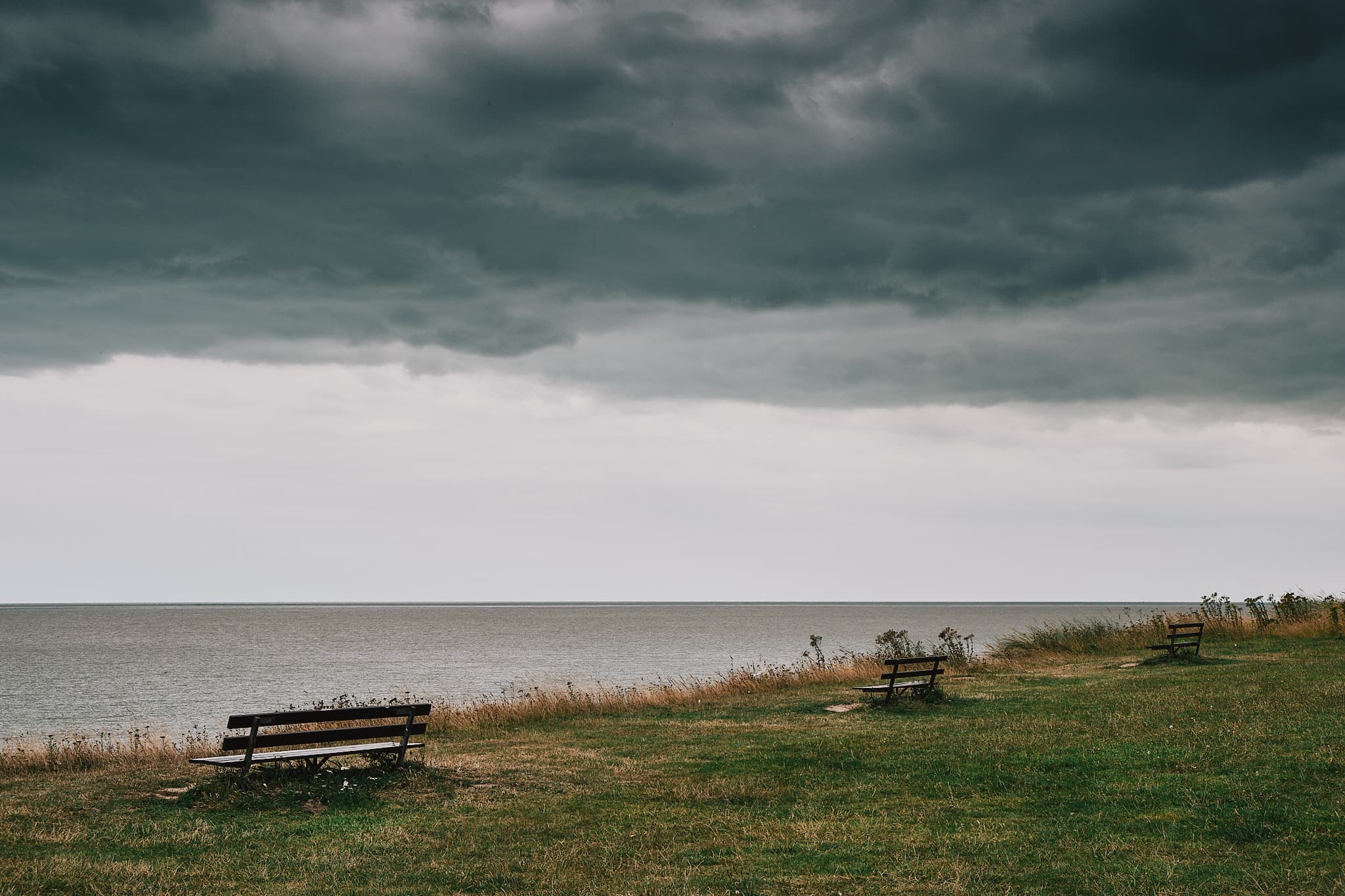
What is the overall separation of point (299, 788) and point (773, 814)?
595 cm

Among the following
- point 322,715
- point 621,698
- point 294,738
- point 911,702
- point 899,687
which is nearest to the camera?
point 294,738

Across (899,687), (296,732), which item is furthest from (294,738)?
(899,687)

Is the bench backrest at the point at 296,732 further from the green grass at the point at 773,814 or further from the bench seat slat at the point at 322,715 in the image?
the green grass at the point at 773,814

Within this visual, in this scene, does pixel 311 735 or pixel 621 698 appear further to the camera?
pixel 621 698

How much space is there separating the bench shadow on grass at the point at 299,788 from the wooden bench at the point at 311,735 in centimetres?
17

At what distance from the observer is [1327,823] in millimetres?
9688

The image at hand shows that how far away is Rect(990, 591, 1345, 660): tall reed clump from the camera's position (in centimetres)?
3291

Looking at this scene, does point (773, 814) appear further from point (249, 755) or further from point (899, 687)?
point (899, 687)

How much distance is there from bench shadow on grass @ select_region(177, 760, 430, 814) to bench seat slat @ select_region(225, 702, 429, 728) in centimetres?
66

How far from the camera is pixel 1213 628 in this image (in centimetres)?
3453

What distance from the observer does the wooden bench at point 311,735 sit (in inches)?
526

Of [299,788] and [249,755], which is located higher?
[249,755]

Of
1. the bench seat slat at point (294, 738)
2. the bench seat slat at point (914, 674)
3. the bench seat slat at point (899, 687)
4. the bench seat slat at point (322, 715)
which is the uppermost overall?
the bench seat slat at point (322, 715)

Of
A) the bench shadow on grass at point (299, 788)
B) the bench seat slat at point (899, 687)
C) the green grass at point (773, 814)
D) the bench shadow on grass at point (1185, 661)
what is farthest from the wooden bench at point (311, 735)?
the bench shadow on grass at point (1185, 661)
